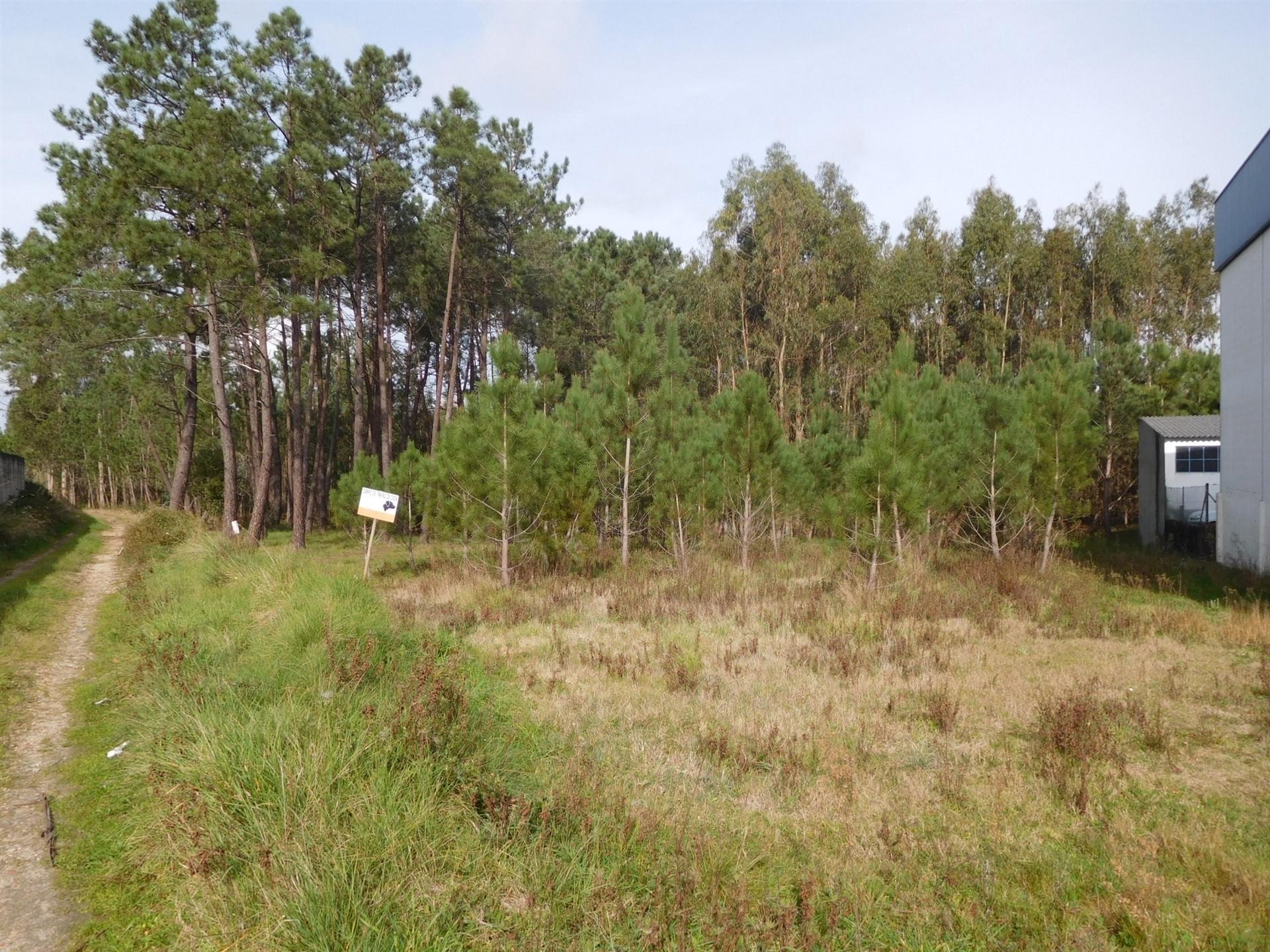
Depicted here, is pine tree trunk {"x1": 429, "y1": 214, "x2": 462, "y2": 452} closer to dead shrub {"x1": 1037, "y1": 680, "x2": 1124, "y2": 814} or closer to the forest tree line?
the forest tree line

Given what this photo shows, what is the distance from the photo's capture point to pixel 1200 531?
19875 mm

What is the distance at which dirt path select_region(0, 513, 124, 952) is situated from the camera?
12.3 ft

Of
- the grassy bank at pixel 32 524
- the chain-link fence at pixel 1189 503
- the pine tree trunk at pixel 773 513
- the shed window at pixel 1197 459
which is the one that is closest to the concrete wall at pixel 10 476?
the grassy bank at pixel 32 524

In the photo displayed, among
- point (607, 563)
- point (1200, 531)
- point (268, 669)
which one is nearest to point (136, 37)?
point (607, 563)

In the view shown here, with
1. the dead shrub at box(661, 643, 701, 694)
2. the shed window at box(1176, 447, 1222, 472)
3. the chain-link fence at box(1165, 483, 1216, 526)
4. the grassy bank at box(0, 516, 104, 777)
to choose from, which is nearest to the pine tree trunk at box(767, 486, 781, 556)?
the dead shrub at box(661, 643, 701, 694)

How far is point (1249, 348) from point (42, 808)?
20.3 m

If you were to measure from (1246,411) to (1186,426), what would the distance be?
6715 millimetres

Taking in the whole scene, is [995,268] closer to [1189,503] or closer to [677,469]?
[1189,503]

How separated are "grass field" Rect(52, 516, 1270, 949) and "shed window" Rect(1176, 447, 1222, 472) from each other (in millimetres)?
13222


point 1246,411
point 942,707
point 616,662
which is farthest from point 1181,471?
point 616,662

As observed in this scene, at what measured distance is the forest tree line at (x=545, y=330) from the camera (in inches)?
662

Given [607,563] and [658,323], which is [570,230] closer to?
[658,323]

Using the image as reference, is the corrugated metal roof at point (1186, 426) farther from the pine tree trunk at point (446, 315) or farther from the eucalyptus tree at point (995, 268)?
the pine tree trunk at point (446, 315)

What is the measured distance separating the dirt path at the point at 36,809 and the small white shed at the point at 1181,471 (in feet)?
81.2
